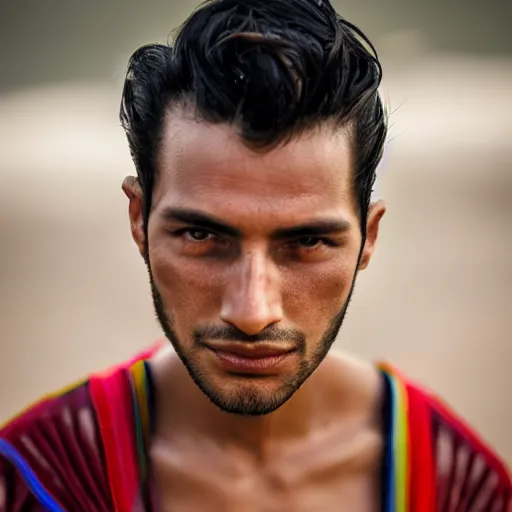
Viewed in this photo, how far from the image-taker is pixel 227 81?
2.41 ft

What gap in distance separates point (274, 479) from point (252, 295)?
0.35 m

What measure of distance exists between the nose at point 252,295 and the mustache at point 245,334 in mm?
13

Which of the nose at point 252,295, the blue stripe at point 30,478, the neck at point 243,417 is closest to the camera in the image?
the nose at point 252,295

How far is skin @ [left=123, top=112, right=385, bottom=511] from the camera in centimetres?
72

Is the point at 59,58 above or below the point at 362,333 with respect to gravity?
above

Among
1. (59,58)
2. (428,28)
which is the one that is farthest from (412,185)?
(59,58)

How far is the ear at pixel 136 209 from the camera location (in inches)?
33.5

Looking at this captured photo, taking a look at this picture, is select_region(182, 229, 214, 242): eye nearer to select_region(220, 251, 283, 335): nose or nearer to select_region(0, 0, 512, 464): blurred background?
select_region(220, 251, 283, 335): nose

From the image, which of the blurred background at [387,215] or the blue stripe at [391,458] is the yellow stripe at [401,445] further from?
the blurred background at [387,215]

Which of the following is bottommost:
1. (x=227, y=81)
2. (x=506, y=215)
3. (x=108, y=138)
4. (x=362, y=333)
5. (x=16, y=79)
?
(x=362, y=333)

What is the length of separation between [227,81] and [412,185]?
1496 millimetres

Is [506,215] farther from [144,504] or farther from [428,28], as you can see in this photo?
[144,504]

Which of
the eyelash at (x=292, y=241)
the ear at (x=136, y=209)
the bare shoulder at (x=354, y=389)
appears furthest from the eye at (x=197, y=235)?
the bare shoulder at (x=354, y=389)

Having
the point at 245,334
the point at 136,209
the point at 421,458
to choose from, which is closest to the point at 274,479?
the point at 421,458
